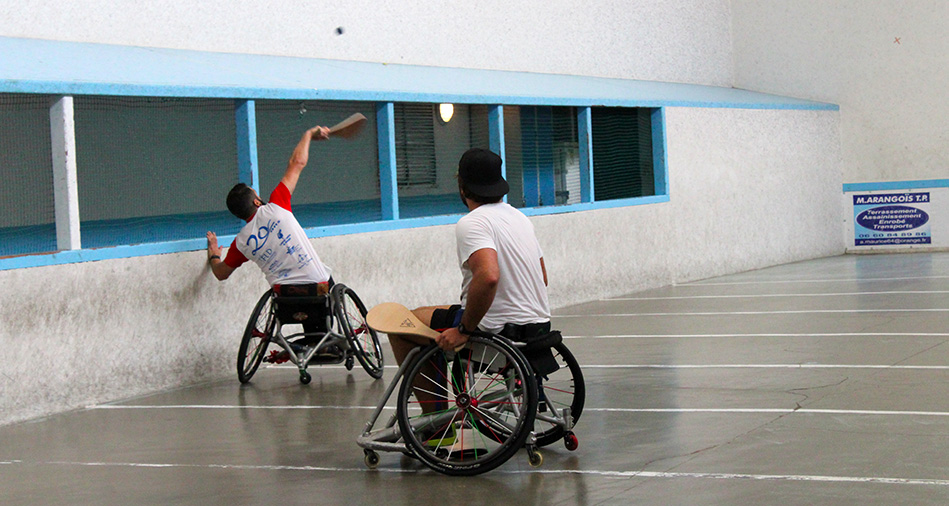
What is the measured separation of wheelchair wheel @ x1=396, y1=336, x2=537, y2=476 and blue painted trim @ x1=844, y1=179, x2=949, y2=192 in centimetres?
1300

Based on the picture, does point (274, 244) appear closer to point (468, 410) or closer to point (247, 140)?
point (247, 140)

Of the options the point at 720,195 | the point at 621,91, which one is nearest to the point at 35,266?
the point at 621,91

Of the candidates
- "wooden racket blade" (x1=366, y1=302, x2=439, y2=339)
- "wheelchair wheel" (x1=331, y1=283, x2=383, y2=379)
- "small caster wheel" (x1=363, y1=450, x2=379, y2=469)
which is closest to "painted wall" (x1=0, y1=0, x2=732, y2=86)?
"wheelchair wheel" (x1=331, y1=283, x2=383, y2=379)

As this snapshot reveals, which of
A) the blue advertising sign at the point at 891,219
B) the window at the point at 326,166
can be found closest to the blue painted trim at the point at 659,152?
the window at the point at 326,166

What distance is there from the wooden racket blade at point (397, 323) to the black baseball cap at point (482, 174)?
25.5 inches

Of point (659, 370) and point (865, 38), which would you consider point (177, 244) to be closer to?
point (659, 370)

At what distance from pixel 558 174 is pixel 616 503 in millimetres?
8023

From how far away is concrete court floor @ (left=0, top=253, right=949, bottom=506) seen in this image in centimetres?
441

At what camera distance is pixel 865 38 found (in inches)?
639

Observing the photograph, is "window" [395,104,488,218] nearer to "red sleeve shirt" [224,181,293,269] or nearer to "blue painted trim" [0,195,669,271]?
"blue painted trim" [0,195,669,271]

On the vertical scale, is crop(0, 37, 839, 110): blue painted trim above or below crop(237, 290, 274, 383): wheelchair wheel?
above

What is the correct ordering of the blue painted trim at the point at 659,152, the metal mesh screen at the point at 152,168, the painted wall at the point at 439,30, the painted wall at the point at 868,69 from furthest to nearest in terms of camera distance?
the painted wall at the point at 868,69
the blue painted trim at the point at 659,152
the painted wall at the point at 439,30
the metal mesh screen at the point at 152,168

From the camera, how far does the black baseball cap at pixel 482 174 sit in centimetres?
484

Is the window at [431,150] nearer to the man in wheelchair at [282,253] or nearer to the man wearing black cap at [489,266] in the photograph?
the man in wheelchair at [282,253]
